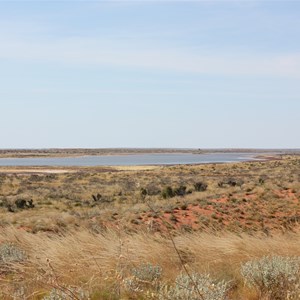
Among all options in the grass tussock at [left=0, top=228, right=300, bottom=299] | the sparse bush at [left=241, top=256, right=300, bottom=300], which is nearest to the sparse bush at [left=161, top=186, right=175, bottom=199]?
the grass tussock at [left=0, top=228, right=300, bottom=299]

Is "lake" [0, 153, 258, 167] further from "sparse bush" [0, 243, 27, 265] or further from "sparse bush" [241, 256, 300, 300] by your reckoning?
"sparse bush" [241, 256, 300, 300]

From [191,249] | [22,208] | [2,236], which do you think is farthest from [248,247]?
[22,208]

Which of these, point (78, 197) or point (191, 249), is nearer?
point (191, 249)

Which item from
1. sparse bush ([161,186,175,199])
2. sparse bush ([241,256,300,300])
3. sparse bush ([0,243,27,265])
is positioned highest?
sparse bush ([241,256,300,300])

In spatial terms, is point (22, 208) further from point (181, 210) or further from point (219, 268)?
point (219, 268)

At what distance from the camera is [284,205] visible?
20.3m

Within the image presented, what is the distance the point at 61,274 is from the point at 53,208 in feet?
80.1

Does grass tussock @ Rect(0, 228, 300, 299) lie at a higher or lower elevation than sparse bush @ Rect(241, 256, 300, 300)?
lower

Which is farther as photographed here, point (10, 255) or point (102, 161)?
point (102, 161)

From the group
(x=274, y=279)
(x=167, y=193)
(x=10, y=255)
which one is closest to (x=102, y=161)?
(x=167, y=193)

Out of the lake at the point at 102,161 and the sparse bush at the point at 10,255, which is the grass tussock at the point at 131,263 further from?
the lake at the point at 102,161

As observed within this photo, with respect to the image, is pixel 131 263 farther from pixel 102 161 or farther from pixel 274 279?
pixel 102 161

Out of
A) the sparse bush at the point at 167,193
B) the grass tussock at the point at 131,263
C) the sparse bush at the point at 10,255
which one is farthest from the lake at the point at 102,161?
the grass tussock at the point at 131,263

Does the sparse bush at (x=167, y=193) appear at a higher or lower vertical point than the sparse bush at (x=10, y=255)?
lower
